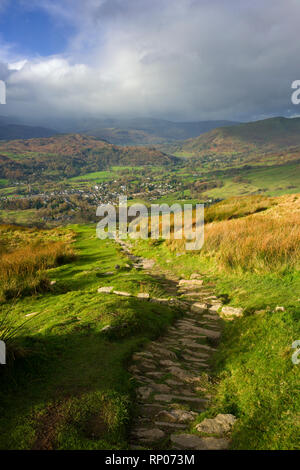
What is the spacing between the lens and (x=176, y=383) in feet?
14.6

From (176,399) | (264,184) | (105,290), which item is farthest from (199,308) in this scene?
(264,184)

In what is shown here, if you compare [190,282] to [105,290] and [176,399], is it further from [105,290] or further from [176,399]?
[176,399]

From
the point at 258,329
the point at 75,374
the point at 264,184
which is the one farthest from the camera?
the point at 264,184

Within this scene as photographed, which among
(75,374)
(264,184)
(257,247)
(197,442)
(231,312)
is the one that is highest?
(264,184)

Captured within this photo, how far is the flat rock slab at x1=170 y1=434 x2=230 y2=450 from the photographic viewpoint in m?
3.00

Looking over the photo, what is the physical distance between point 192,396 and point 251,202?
24.1m

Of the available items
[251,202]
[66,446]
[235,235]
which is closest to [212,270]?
[235,235]

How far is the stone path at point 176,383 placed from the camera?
10.4 ft

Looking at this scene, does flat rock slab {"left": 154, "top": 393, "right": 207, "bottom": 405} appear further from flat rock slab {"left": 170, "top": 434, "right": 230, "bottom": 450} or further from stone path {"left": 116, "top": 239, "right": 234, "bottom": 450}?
flat rock slab {"left": 170, "top": 434, "right": 230, "bottom": 450}

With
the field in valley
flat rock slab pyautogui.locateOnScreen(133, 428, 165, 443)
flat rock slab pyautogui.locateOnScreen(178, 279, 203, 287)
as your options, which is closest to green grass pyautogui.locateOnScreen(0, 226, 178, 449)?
the field in valley

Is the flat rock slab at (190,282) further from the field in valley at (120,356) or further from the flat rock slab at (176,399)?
the flat rock slab at (176,399)

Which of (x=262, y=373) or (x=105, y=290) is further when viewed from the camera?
(x=105, y=290)

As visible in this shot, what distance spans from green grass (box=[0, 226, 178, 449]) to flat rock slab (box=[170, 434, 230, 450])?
2.07 feet

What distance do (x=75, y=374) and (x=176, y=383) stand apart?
1.68 meters
